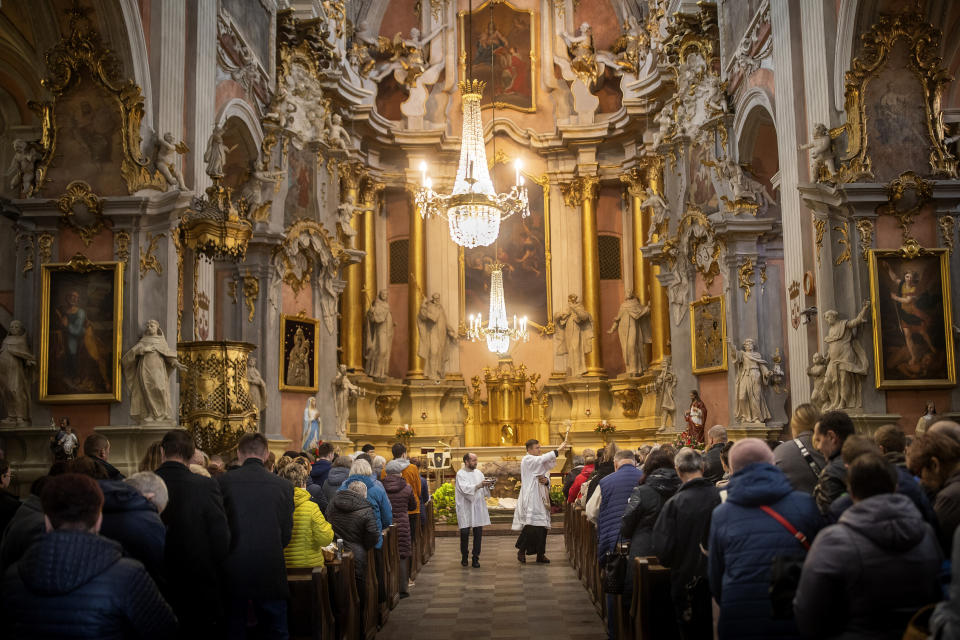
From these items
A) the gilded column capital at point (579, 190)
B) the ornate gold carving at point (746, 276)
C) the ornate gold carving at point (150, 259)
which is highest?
the gilded column capital at point (579, 190)

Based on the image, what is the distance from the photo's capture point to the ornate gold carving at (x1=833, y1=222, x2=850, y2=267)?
10930 mm

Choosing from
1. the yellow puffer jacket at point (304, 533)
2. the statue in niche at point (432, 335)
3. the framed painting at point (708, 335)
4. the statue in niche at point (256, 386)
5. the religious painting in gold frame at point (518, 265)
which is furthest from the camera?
the religious painting in gold frame at point (518, 265)

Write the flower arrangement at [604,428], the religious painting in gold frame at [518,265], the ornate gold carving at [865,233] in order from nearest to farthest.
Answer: the ornate gold carving at [865,233] < the flower arrangement at [604,428] < the religious painting in gold frame at [518,265]

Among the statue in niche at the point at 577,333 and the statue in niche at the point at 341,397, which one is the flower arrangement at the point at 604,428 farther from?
the statue in niche at the point at 341,397

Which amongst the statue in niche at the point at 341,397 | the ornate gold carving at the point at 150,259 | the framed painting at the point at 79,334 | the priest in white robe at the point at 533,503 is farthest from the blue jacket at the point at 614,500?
the statue in niche at the point at 341,397

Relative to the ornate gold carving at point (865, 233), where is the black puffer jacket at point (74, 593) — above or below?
below

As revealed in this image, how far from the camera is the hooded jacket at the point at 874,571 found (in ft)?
10.9

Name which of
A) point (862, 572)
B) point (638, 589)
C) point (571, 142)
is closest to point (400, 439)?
point (571, 142)

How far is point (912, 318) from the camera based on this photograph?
417 inches

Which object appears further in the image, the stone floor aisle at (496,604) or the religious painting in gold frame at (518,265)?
the religious painting in gold frame at (518,265)

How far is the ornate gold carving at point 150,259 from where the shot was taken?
10.6m

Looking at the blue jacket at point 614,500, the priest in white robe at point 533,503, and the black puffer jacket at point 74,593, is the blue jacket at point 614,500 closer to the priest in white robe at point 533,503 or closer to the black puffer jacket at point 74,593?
the priest in white robe at point 533,503

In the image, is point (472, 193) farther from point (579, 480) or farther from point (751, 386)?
point (751, 386)

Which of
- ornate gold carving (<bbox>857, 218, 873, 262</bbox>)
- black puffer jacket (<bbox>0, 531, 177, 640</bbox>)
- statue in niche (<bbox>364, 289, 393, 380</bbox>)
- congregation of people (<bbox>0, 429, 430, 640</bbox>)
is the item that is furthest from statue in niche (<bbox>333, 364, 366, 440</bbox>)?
black puffer jacket (<bbox>0, 531, 177, 640</bbox>)
